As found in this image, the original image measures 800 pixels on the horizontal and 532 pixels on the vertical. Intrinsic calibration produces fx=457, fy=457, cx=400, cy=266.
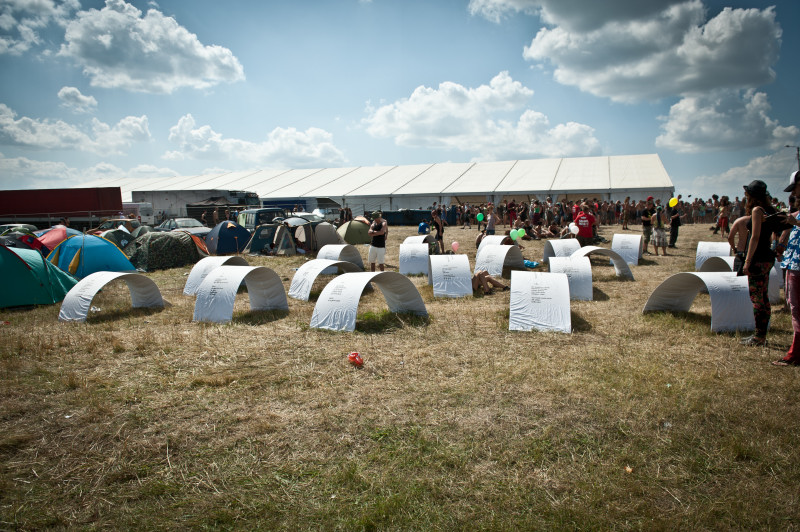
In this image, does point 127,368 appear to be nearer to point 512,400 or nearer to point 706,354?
point 512,400

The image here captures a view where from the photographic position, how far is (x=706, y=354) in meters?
5.76

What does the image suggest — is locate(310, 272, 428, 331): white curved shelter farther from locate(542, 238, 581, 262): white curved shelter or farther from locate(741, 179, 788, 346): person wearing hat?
locate(542, 238, 581, 262): white curved shelter

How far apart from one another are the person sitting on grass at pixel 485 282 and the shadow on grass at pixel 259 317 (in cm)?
406

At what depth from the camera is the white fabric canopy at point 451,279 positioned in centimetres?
962

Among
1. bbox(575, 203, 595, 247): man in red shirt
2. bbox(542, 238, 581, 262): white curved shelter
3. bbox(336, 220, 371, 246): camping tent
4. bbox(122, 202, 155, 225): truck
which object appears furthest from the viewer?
bbox(122, 202, 155, 225): truck

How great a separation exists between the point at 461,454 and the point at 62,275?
10.8 metres

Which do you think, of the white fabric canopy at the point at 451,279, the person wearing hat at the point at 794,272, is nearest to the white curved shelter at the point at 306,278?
the white fabric canopy at the point at 451,279

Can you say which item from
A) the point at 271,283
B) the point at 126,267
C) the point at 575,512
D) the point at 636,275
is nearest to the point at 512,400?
the point at 575,512

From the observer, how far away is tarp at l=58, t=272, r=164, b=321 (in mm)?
8305

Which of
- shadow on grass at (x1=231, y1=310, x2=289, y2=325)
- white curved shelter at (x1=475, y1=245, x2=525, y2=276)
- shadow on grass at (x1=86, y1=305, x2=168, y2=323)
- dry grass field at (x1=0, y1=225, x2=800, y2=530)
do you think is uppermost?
white curved shelter at (x1=475, y1=245, x2=525, y2=276)

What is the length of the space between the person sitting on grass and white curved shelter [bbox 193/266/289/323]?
4.02m

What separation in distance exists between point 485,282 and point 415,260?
326 cm

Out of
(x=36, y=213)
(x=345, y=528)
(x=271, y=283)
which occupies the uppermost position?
→ (x=36, y=213)

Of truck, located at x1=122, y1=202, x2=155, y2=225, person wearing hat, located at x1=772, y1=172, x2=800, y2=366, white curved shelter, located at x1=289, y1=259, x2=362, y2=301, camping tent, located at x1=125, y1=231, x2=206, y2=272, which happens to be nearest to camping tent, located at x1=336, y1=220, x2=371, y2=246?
camping tent, located at x1=125, y1=231, x2=206, y2=272
